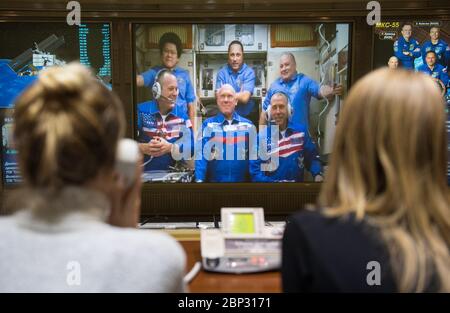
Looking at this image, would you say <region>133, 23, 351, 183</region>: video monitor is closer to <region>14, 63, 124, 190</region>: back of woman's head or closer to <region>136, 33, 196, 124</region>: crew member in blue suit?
<region>136, 33, 196, 124</region>: crew member in blue suit

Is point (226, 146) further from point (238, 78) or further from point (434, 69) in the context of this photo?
point (434, 69)

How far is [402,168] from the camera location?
82cm

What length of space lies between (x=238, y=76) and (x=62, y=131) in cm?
226

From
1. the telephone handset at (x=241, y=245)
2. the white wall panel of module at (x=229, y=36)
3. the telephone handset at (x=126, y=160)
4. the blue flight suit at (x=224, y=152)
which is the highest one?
the white wall panel of module at (x=229, y=36)

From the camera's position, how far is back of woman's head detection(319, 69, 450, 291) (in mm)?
791

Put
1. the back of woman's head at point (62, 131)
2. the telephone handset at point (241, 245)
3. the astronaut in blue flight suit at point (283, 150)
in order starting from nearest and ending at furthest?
1. the back of woman's head at point (62, 131)
2. the telephone handset at point (241, 245)
3. the astronaut in blue flight suit at point (283, 150)

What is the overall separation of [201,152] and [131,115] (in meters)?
0.59

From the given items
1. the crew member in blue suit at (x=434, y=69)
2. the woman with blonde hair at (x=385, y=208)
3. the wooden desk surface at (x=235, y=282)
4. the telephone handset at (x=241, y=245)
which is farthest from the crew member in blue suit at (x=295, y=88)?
the woman with blonde hair at (x=385, y=208)

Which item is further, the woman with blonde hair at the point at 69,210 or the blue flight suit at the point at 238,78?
the blue flight suit at the point at 238,78

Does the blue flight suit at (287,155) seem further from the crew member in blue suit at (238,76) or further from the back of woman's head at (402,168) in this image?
the back of woman's head at (402,168)

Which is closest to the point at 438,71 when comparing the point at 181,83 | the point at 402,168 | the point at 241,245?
the point at 181,83

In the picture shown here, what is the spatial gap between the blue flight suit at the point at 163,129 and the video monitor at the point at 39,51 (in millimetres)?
346

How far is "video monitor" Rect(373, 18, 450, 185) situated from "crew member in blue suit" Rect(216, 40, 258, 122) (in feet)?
3.13

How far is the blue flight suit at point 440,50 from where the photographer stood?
2.87 m
